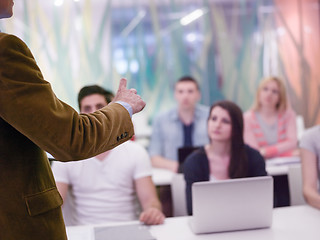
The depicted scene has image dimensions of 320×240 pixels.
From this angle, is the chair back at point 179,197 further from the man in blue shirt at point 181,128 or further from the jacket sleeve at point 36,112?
the jacket sleeve at point 36,112

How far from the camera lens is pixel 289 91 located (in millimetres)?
5648

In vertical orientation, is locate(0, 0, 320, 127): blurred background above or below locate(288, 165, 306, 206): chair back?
above

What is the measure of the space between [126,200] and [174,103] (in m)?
2.92

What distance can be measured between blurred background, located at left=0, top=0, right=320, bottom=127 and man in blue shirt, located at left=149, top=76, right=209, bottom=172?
89 centimetres

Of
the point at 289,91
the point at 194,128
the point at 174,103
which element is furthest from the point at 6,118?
the point at 289,91

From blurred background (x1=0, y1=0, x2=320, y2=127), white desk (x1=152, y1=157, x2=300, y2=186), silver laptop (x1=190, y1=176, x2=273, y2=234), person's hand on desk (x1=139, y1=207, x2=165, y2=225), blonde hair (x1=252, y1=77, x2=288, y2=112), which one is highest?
blurred background (x1=0, y1=0, x2=320, y2=127)

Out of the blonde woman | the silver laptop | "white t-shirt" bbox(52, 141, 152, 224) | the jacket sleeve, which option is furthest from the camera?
the blonde woman

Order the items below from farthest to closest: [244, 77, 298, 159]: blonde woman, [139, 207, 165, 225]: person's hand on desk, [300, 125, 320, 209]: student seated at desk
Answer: [244, 77, 298, 159]: blonde woman → [300, 125, 320, 209]: student seated at desk → [139, 207, 165, 225]: person's hand on desk

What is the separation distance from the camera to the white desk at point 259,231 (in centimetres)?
193

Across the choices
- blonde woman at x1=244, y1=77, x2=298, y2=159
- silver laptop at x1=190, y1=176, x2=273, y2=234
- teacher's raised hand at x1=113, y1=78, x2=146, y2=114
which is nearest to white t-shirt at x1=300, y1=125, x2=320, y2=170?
silver laptop at x1=190, y1=176, x2=273, y2=234

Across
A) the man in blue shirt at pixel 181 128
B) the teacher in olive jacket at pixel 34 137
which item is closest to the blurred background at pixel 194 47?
the man in blue shirt at pixel 181 128

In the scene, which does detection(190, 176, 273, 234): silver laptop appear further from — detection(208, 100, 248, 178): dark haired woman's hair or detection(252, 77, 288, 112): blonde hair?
detection(252, 77, 288, 112): blonde hair

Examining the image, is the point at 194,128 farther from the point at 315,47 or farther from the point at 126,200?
the point at 315,47

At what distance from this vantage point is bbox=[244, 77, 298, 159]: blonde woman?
4324mm
